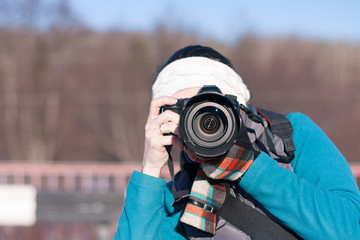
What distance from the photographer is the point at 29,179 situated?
7.67 meters

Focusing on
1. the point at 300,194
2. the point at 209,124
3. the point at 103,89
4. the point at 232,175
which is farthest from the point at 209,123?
the point at 103,89

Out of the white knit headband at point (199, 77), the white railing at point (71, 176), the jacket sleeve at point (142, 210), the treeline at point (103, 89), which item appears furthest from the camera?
the treeline at point (103, 89)

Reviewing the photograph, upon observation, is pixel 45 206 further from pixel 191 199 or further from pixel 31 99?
pixel 31 99

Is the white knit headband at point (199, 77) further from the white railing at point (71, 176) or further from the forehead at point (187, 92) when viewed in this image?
the white railing at point (71, 176)

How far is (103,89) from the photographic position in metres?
12.5

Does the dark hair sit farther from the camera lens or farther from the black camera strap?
the black camera strap

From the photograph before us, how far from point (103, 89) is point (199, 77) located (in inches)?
457

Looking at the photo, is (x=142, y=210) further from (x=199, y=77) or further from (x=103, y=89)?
(x=103, y=89)

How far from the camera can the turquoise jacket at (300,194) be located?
0.91 meters

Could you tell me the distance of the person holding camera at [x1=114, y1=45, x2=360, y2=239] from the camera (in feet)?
3.05

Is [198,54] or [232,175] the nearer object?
[232,175]

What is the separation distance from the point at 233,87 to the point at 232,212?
0.36 meters

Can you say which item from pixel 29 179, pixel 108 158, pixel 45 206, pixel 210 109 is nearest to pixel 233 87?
pixel 210 109

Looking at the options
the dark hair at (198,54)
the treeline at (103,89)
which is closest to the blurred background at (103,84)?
Result: the treeline at (103,89)
